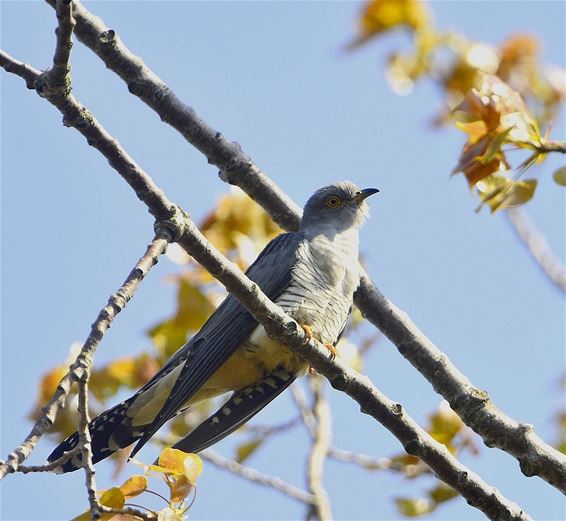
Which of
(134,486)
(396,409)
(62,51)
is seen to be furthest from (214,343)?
(62,51)

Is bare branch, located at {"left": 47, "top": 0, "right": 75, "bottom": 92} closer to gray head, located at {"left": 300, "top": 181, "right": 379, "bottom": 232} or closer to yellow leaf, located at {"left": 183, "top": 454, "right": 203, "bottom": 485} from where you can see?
yellow leaf, located at {"left": 183, "top": 454, "right": 203, "bottom": 485}

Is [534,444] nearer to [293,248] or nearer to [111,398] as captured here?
[293,248]

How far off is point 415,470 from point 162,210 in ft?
7.98

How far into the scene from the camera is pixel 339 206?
212 inches

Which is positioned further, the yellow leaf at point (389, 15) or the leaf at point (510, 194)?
the yellow leaf at point (389, 15)

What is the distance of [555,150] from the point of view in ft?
9.21

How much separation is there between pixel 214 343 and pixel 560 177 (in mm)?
1906

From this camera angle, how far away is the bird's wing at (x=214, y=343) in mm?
3914

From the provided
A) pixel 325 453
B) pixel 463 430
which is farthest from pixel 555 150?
pixel 325 453

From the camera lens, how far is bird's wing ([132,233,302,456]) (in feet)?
12.8

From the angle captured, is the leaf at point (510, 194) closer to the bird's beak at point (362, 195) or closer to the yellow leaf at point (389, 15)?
the yellow leaf at point (389, 15)

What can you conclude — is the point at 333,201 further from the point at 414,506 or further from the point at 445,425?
the point at 414,506

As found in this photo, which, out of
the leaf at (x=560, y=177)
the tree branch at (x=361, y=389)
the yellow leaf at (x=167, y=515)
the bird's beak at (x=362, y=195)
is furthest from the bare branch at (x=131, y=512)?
the bird's beak at (x=362, y=195)

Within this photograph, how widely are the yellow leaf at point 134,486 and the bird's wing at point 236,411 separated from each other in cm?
152
